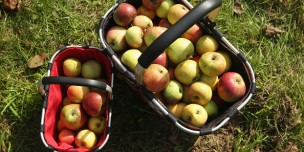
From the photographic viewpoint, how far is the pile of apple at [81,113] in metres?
2.58

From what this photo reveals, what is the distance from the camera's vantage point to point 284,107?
9.77 feet

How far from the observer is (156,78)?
2.39 meters

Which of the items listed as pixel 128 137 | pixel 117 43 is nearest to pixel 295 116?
pixel 128 137

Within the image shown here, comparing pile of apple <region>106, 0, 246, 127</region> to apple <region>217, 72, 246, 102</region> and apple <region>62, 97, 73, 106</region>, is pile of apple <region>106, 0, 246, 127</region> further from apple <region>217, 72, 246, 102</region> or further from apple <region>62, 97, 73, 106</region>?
apple <region>62, 97, 73, 106</region>

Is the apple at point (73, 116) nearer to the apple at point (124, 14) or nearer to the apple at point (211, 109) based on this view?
the apple at point (124, 14)

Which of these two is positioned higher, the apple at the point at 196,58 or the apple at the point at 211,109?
the apple at the point at 196,58

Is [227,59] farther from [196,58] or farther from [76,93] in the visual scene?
[76,93]

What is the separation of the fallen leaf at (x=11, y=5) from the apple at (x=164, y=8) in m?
1.30

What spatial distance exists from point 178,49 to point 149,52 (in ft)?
1.79

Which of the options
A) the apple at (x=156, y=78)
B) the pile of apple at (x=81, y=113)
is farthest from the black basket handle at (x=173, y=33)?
the pile of apple at (x=81, y=113)

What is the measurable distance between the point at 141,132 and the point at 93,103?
55 cm

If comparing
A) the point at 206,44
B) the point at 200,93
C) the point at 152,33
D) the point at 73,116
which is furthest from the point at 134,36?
the point at 73,116

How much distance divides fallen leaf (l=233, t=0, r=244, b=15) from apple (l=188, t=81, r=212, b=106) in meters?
1.11

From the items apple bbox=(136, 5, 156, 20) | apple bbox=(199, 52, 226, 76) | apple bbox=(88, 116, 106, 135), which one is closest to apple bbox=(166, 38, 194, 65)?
apple bbox=(199, 52, 226, 76)
